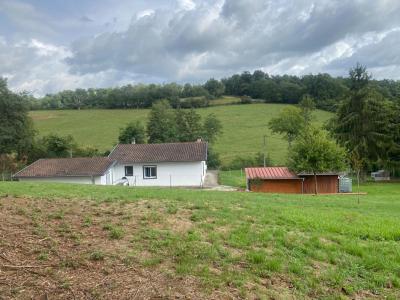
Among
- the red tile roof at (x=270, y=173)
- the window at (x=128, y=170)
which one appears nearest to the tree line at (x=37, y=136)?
the window at (x=128, y=170)

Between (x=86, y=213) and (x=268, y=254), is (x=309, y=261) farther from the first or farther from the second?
(x=86, y=213)

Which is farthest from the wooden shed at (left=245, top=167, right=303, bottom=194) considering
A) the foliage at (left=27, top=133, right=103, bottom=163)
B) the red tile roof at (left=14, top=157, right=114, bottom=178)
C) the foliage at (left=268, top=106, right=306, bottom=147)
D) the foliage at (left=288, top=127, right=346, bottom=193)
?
the foliage at (left=268, top=106, right=306, bottom=147)

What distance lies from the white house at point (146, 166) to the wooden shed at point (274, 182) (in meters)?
7.17

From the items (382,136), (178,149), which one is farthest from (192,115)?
(382,136)

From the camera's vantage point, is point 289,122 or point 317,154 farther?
point 289,122

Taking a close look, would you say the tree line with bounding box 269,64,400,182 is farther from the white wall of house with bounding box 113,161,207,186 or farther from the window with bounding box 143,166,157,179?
the window with bounding box 143,166,157,179

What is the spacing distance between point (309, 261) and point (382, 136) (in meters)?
46.4

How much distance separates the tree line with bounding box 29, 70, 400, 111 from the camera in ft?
321

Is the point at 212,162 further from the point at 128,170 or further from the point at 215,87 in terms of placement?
the point at 215,87

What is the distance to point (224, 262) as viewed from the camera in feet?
21.4

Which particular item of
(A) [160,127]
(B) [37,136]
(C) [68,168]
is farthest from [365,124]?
(B) [37,136]

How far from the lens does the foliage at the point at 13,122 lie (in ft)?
169

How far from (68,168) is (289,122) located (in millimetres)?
39267

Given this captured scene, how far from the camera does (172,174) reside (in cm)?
4512
